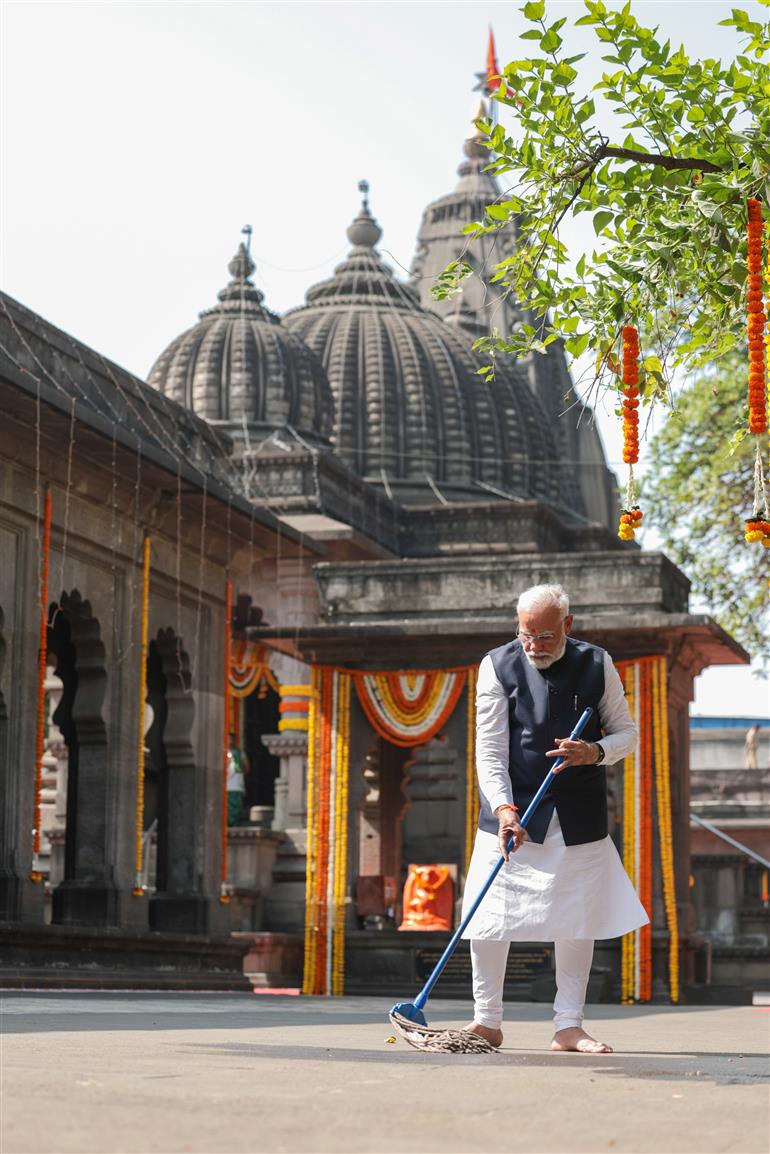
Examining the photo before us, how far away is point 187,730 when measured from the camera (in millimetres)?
23359

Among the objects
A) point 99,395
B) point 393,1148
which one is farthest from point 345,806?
point 393,1148

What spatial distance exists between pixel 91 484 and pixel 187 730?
148 inches

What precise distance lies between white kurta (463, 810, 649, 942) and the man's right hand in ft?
0.57

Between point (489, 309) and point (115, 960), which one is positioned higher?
point (489, 309)

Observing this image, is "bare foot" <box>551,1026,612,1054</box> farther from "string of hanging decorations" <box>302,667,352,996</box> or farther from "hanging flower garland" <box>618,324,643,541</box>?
"string of hanging decorations" <box>302,667,352,996</box>

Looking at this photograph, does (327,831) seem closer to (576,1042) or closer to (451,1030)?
(576,1042)

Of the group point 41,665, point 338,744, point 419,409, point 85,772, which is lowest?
point 85,772

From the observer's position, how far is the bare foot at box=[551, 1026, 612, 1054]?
7734mm

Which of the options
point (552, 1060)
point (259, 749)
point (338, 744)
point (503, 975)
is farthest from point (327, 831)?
point (552, 1060)

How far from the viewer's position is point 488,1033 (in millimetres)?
7746

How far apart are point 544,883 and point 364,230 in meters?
46.0

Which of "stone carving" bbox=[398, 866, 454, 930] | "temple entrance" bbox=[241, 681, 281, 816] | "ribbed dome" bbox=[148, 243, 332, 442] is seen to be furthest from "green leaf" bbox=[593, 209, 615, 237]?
"ribbed dome" bbox=[148, 243, 332, 442]

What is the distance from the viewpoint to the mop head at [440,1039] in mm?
7340

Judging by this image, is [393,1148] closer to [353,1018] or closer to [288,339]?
[353,1018]
